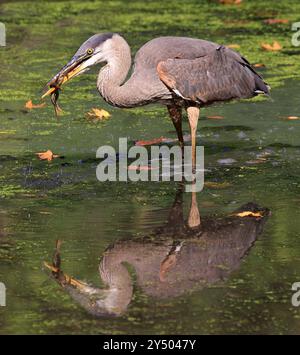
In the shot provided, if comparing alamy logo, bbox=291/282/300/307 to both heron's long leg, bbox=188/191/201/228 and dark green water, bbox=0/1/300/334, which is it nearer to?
dark green water, bbox=0/1/300/334

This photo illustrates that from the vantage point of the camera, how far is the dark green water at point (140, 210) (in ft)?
22.9

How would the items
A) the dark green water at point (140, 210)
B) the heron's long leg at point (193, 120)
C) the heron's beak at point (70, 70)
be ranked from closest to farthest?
the dark green water at point (140, 210)
the heron's beak at point (70, 70)
the heron's long leg at point (193, 120)

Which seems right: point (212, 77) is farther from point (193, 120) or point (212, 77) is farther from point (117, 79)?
point (117, 79)

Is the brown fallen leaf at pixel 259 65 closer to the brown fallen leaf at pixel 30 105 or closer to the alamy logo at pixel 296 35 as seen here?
the alamy logo at pixel 296 35

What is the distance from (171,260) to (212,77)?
9.79 ft

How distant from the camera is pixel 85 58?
32.2 feet

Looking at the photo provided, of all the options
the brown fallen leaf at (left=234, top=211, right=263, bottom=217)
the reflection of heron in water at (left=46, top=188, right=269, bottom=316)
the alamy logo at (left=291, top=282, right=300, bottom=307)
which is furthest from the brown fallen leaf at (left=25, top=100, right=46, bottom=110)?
the alamy logo at (left=291, top=282, right=300, bottom=307)

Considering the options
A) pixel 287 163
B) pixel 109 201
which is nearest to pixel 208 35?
pixel 287 163

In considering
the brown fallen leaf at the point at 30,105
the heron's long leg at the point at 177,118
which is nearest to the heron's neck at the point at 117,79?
the heron's long leg at the point at 177,118

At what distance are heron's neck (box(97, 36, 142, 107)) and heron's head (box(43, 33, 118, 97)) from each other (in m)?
0.10

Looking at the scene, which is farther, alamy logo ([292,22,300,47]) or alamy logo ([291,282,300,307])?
alamy logo ([292,22,300,47])

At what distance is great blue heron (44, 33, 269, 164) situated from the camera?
9883 millimetres
